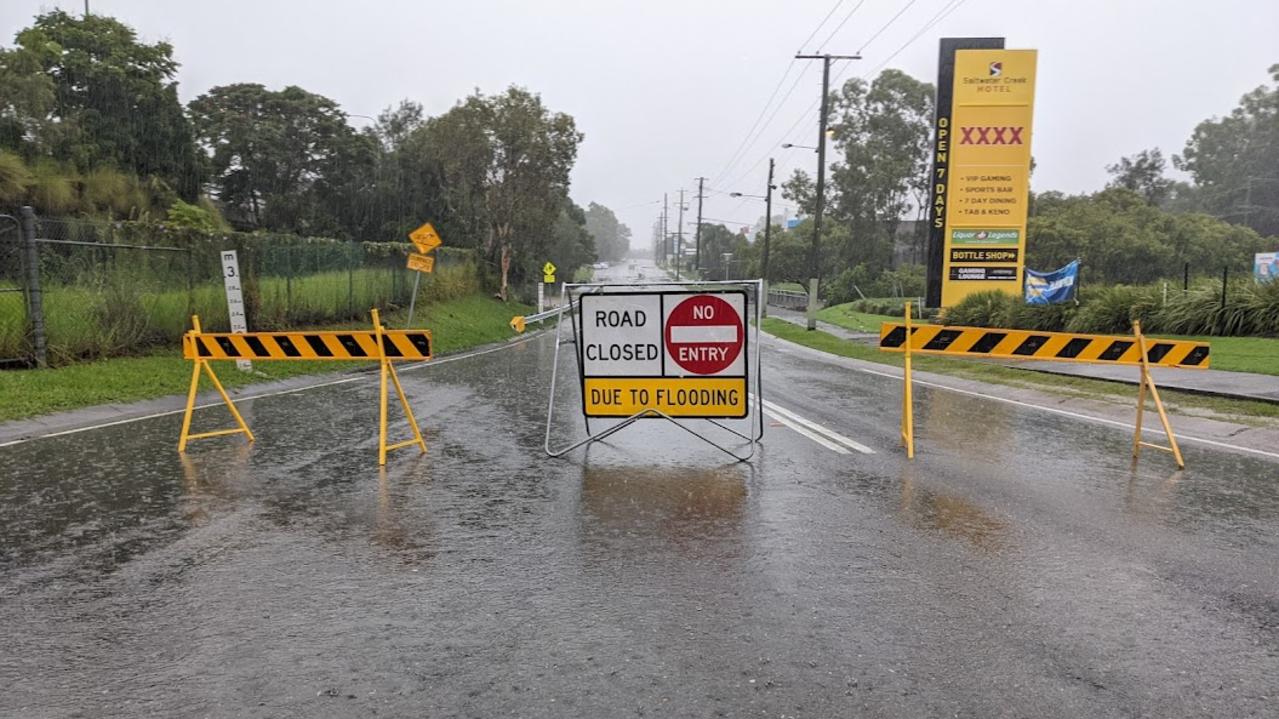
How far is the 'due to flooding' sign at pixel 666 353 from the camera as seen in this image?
303 inches

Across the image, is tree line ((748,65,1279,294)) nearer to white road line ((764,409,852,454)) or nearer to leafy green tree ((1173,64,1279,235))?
leafy green tree ((1173,64,1279,235))

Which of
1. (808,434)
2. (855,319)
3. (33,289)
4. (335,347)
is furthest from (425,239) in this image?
(855,319)

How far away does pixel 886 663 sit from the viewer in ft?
11.5

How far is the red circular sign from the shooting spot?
7680 millimetres

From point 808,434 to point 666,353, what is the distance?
2.26 metres

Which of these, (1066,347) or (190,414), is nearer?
(1066,347)

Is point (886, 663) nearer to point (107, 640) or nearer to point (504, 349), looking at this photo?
point (107, 640)

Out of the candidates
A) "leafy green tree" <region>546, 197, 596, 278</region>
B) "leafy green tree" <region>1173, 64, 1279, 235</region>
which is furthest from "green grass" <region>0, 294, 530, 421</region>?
"leafy green tree" <region>1173, 64, 1279, 235</region>

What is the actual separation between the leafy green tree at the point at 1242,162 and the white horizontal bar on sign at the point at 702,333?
9534 cm

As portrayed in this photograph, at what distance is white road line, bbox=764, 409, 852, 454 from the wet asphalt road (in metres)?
0.54

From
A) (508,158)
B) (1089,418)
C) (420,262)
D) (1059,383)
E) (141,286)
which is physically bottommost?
(1059,383)

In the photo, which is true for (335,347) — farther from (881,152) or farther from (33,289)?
(881,152)

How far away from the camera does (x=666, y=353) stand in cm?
782

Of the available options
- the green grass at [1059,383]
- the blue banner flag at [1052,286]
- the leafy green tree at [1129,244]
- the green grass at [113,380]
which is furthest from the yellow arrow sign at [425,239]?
the leafy green tree at [1129,244]
